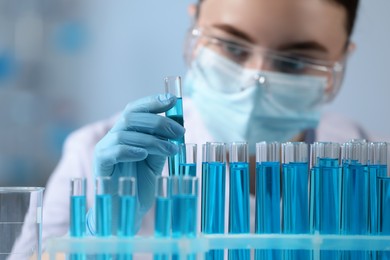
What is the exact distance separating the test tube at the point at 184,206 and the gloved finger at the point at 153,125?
20 cm

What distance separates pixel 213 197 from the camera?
1231 millimetres

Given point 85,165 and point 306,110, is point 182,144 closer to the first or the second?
point 306,110

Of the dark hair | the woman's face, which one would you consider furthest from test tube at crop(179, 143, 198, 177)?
the dark hair

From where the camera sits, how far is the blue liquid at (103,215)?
1122 millimetres

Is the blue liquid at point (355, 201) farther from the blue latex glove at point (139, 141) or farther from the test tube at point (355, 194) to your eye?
the blue latex glove at point (139, 141)

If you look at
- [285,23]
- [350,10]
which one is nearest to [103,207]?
[285,23]

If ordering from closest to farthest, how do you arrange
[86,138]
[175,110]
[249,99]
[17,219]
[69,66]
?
[17,219]
[175,110]
[249,99]
[86,138]
[69,66]

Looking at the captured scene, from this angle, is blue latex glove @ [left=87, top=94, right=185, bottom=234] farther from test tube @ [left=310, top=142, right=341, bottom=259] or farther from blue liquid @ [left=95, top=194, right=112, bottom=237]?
test tube @ [left=310, top=142, right=341, bottom=259]

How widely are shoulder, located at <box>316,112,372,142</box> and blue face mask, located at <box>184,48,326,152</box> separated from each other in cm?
61

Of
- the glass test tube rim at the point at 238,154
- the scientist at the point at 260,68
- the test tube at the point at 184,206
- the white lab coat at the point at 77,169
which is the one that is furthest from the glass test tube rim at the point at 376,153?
the white lab coat at the point at 77,169

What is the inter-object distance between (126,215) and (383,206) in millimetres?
465

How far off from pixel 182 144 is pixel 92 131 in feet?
4.66

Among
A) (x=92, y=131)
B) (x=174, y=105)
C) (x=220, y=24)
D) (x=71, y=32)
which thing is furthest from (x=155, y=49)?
(x=174, y=105)

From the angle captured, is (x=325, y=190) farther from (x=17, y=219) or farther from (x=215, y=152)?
(x=17, y=219)
